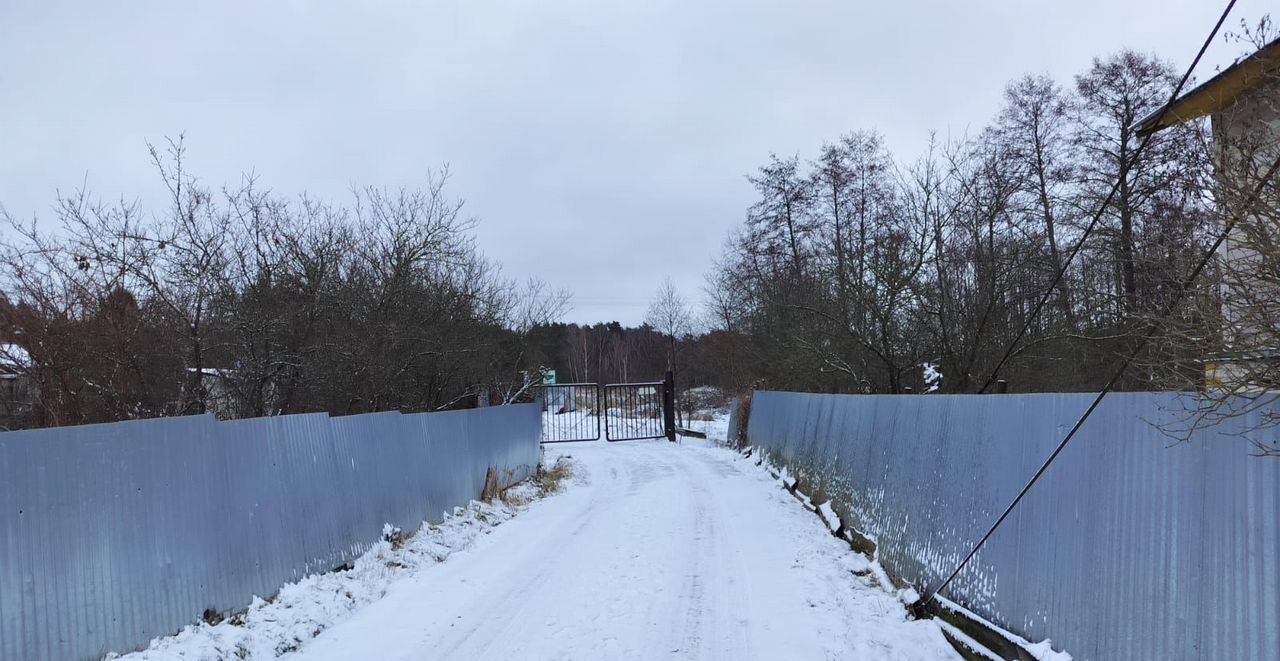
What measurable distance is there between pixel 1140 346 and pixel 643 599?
15.2 ft

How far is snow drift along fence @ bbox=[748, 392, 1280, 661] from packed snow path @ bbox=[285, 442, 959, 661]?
846 millimetres

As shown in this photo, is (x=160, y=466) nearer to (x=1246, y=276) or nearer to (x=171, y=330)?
(x=171, y=330)

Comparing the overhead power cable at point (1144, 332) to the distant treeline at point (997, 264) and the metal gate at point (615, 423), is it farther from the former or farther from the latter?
the metal gate at point (615, 423)

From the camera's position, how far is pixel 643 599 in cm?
695

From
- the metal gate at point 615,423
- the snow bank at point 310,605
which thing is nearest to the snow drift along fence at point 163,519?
the snow bank at point 310,605

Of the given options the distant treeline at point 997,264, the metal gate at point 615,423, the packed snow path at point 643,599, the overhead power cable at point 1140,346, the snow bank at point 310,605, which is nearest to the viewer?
the overhead power cable at point 1140,346

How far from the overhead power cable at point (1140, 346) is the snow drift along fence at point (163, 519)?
554 centimetres

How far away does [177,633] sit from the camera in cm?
535

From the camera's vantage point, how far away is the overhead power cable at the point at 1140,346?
2.99 meters

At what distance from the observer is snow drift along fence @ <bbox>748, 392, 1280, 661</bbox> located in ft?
10.1

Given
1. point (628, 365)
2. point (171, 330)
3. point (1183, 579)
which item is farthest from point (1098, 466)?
point (628, 365)

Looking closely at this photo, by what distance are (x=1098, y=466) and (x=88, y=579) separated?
5.88 metres

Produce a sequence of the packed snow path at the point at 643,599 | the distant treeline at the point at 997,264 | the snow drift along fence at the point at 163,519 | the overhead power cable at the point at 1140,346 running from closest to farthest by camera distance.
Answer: the overhead power cable at the point at 1140,346
the snow drift along fence at the point at 163,519
the packed snow path at the point at 643,599
the distant treeline at the point at 997,264

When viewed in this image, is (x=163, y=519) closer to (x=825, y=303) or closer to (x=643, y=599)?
(x=643, y=599)
